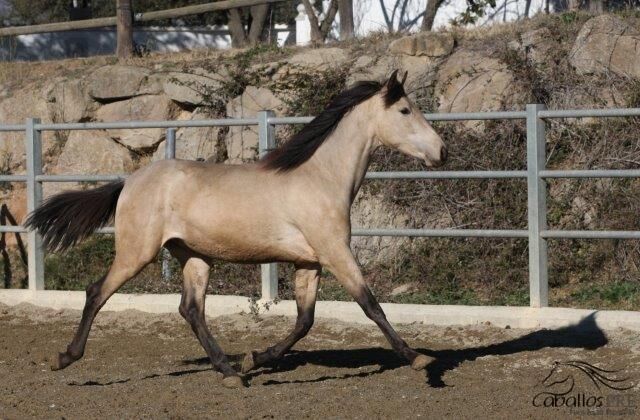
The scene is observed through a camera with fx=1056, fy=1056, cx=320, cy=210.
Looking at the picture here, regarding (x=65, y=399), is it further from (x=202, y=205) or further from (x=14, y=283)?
(x=14, y=283)

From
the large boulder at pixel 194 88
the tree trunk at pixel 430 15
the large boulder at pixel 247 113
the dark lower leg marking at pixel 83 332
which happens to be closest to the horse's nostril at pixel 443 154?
the dark lower leg marking at pixel 83 332

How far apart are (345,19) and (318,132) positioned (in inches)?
352

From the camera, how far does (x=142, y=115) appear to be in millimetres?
13688

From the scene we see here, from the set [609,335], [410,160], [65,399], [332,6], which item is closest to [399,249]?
[410,160]

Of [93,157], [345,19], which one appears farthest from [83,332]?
[345,19]

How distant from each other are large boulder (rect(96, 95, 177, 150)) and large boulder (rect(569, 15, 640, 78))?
519cm

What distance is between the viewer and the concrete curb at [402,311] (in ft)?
25.3

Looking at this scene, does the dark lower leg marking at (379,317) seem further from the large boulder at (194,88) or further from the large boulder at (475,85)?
the large boulder at (194,88)

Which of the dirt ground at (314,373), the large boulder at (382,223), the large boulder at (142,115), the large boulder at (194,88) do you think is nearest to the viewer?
the dirt ground at (314,373)

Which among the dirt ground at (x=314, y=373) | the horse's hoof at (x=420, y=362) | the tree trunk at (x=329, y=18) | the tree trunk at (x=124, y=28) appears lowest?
the dirt ground at (x=314, y=373)

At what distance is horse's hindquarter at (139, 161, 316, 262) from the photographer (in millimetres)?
6516

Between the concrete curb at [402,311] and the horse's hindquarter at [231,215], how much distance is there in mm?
1992

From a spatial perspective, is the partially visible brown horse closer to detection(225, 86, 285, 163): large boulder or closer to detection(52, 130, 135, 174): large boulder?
detection(225, 86, 285, 163): large boulder

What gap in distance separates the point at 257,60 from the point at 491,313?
667 centimetres
